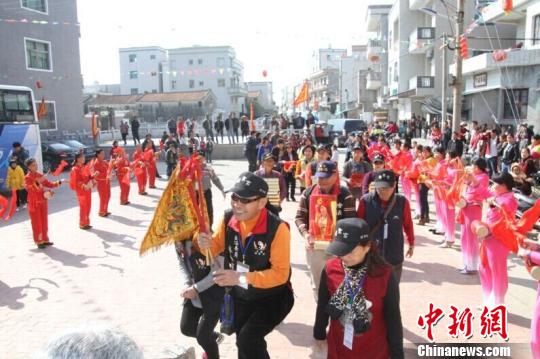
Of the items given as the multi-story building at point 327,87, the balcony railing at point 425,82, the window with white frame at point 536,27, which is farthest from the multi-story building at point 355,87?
the window with white frame at point 536,27

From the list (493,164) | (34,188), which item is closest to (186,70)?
(493,164)

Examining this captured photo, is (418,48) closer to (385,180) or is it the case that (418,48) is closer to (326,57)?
(385,180)

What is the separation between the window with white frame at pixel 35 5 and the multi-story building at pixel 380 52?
27286 mm

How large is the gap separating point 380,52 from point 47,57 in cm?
2838

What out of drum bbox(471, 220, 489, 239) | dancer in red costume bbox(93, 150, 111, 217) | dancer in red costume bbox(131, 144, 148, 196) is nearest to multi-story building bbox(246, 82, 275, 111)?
dancer in red costume bbox(131, 144, 148, 196)

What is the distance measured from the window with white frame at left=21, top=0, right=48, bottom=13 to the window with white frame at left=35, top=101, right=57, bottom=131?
18.0 ft

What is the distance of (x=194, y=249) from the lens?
12.7ft

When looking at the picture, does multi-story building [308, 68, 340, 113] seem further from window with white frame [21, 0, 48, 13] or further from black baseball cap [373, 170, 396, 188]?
black baseball cap [373, 170, 396, 188]

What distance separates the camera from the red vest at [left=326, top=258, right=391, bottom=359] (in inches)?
111

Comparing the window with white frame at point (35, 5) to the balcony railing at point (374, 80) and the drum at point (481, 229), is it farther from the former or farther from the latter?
the balcony railing at point (374, 80)

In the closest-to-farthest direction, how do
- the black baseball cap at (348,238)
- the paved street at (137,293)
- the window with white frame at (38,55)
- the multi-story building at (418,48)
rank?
the black baseball cap at (348,238) < the paved street at (137,293) < the window with white frame at (38,55) < the multi-story building at (418,48)

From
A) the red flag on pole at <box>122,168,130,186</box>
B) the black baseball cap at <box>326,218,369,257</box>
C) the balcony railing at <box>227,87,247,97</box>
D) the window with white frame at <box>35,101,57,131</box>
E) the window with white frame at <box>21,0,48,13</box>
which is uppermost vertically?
the window with white frame at <box>21,0,48,13</box>

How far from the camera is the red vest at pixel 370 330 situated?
9.27 ft

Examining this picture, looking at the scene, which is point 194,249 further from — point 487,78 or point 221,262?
point 487,78
